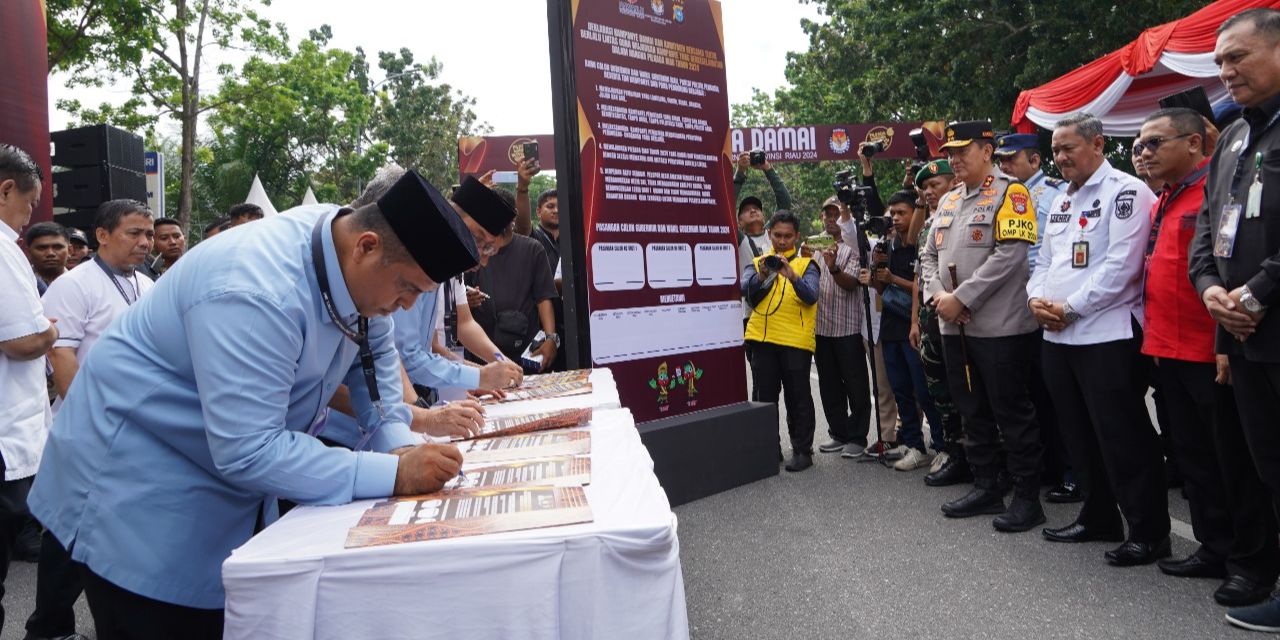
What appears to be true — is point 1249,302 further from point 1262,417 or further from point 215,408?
point 215,408

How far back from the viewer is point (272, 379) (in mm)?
1507

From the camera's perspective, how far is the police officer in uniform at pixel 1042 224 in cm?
470

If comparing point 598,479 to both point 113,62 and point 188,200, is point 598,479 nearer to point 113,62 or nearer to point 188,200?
point 113,62

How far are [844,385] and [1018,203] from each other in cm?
222

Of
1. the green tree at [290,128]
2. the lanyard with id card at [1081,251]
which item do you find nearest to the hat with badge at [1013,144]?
the lanyard with id card at [1081,251]

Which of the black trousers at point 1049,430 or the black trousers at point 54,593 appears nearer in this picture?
the black trousers at point 54,593

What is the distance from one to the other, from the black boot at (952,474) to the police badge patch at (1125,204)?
76.3 inches

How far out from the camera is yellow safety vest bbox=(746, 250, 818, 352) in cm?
590

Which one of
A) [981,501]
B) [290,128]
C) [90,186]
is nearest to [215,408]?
[981,501]

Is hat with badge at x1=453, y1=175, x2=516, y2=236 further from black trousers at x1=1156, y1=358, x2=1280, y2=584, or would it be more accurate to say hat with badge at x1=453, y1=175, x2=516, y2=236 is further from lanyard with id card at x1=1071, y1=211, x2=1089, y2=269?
black trousers at x1=1156, y1=358, x2=1280, y2=584

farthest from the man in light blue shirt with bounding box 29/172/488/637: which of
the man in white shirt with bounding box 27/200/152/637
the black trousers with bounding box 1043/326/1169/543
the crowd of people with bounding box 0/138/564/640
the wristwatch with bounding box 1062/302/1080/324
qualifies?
the black trousers with bounding box 1043/326/1169/543

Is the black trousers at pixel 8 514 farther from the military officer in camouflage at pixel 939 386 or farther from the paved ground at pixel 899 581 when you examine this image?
the military officer in camouflage at pixel 939 386

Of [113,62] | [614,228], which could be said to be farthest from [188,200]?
[614,228]

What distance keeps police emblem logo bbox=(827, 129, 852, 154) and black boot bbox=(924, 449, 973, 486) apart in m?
13.5
